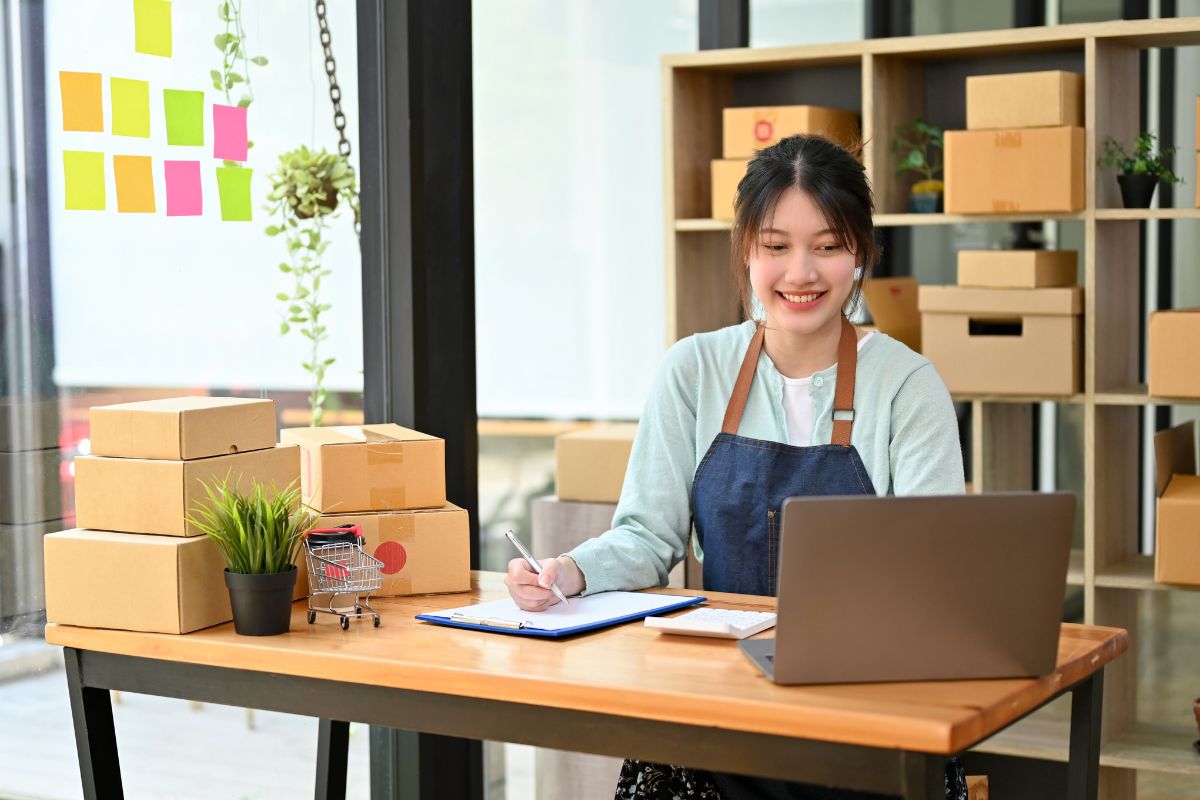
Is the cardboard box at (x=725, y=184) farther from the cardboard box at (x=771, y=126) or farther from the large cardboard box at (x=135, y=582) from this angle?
the large cardboard box at (x=135, y=582)

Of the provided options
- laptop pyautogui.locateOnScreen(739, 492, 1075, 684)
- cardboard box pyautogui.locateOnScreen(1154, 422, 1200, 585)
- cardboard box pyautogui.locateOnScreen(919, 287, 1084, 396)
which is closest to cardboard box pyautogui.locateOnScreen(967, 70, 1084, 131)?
cardboard box pyautogui.locateOnScreen(919, 287, 1084, 396)

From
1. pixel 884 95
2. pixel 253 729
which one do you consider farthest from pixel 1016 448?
pixel 253 729

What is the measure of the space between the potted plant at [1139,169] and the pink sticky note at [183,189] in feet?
6.66

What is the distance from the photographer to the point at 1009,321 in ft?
11.4

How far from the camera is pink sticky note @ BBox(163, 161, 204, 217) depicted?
250 cm

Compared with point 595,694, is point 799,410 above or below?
above

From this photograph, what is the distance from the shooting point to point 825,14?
472 cm

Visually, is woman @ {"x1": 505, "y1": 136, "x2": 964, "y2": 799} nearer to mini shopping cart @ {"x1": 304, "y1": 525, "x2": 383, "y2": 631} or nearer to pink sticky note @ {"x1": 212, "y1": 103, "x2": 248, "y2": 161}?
mini shopping cart @ {"x1": 304, "y1": 525, "x2": 383, "y2": 631}

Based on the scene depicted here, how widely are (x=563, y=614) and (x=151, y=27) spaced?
4.13 ft

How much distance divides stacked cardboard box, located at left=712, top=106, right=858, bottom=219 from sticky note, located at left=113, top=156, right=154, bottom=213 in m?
1.60

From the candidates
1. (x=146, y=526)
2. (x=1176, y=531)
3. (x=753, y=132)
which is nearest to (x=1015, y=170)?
(x=753, y=132)

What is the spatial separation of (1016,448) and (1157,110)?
222 centimetres

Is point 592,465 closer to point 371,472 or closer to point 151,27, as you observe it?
point 371,472

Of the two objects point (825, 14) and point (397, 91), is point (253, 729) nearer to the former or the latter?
point (397, 91)
